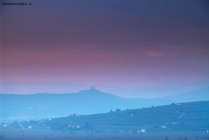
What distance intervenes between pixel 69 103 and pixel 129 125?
3.71ft

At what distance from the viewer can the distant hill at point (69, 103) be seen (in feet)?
61.7

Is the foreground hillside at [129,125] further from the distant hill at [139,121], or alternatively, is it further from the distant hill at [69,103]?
the distant hill at [69,103]

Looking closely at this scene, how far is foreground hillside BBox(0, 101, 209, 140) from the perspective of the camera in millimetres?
18859

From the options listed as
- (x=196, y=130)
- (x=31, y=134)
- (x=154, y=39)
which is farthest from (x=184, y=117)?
(x=31, y=134)

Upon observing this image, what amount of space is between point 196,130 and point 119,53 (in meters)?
1.90

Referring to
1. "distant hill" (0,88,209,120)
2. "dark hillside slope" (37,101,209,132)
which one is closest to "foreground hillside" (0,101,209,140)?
"dark hillside slope" (37,101,209,132)

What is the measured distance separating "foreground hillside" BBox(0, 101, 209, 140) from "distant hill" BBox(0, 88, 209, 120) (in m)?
0.10

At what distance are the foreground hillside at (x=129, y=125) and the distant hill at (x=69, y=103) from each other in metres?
0.10

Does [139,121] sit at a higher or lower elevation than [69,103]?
lower

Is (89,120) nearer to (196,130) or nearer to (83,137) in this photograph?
(83,137)

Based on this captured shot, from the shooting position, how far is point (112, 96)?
61.7 feet

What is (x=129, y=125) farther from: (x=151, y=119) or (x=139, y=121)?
(x=151, y=119)

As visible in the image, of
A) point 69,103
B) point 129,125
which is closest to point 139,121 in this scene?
point 129,125

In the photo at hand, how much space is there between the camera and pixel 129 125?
19000 mm
